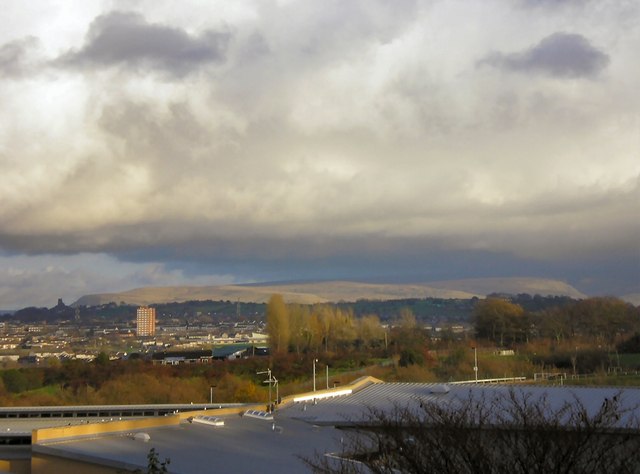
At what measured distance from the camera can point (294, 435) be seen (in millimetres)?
32938

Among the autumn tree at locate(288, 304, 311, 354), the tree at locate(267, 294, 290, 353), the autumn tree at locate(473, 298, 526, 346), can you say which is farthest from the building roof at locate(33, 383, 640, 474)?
the autumn tree at locate(473, 298, 526, 346)

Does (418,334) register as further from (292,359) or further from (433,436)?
(433,436)

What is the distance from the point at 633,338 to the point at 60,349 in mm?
99420

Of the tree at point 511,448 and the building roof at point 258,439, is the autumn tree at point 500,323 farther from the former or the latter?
the tree at point 511,448

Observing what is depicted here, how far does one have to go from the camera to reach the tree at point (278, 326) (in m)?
123

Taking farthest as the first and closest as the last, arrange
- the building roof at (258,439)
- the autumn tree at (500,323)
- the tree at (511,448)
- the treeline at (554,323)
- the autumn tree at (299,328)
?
the autumn tree at (500,323) → the treeline at (554,323) → the autumn tree at (299,328) → the building roof at (258,439) → the tree at (511,448)

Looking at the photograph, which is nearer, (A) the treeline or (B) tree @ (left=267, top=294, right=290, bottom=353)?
(B) tree @ (left=267, top=294, right=290, bottom=353)

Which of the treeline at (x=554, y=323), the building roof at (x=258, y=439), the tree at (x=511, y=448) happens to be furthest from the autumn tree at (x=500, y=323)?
the tree at (x=511, y=448)

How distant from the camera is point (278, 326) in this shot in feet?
404

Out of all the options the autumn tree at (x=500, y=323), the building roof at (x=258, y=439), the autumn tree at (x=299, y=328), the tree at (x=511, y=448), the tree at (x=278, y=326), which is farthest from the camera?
the autumn tree at (x=500, y=323)

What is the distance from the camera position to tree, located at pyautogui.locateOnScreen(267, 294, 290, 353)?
122812mm

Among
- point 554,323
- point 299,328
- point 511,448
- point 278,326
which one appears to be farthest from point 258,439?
point 554,323

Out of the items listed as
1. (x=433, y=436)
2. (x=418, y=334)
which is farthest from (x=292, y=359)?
(x=433, y=436)

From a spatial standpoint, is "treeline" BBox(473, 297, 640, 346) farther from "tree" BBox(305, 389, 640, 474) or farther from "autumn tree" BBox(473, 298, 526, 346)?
"tree" BBox(305, 389, 640, 474)
